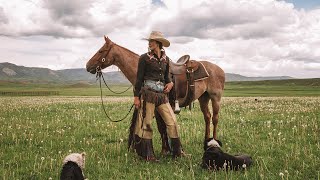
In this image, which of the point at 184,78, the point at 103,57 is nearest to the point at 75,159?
the point at 103,57

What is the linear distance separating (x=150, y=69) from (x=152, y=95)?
2.51 feet

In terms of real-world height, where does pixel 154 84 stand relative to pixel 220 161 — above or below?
above

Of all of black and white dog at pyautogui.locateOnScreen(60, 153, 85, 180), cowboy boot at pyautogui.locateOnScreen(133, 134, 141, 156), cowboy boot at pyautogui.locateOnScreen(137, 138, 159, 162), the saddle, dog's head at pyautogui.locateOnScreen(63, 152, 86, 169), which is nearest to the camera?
black and white dog at pyautogui.locateOnScreen(60, 153, 85, 180)

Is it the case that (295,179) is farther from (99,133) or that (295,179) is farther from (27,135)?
(27,135)

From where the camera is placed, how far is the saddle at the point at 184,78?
10531 millimetres

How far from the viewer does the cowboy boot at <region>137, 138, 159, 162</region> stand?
9.15m

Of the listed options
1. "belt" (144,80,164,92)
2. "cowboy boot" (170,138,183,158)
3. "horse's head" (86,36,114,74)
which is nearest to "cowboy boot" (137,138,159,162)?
"cowboy boot" (170,138,183,158)

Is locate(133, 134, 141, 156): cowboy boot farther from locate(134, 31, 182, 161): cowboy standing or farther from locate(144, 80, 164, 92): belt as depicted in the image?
locate(144, 80, 164, 92): belt

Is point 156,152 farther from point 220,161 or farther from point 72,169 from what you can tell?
point 72,169

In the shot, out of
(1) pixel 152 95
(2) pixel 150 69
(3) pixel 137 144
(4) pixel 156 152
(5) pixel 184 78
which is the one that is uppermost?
(2) pixel 150 69

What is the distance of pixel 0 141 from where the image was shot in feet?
37.7

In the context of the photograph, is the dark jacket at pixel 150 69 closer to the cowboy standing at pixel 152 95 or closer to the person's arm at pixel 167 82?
the cowboy standing at pixel 152 95

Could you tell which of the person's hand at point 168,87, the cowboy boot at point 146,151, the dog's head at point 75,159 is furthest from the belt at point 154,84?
the dog's head at point 75,159

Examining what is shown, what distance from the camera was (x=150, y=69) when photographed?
927cm
